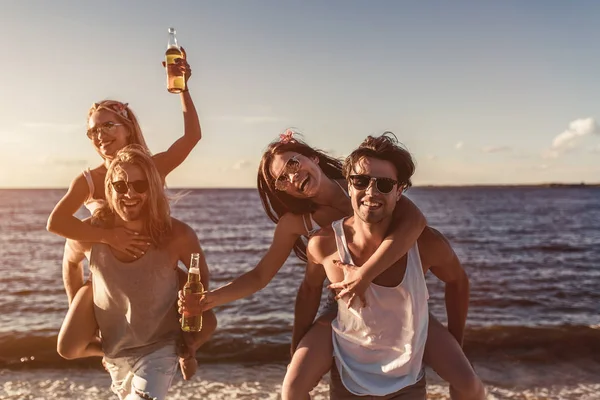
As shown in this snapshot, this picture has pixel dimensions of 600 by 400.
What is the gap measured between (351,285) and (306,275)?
0.59 metres

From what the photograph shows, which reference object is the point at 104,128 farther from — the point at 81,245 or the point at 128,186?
the point at 81,245

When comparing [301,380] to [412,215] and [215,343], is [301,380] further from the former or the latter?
[215,343]

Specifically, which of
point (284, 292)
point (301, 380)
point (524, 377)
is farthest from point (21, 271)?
point (301, 380)

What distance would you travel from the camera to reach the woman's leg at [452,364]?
3.97m

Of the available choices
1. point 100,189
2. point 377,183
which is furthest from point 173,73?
point 377,183

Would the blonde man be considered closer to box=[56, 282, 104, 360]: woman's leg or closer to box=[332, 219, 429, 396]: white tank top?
box=[56, 282, 104, 360]: woman's leg

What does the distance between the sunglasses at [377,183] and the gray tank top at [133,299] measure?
1.58 m

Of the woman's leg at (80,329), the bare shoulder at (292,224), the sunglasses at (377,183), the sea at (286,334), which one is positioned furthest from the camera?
the sea at (286,334)

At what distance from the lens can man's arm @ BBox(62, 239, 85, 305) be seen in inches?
176

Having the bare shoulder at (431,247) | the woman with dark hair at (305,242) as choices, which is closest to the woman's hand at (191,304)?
the woman with dark hair at (305,242)

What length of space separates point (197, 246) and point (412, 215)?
5.50ft

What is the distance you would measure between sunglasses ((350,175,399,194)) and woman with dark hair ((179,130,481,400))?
0.23 meters

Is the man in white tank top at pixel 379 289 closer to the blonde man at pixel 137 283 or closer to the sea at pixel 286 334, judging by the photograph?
the blonde man at pixel 137 283

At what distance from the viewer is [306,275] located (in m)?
4.34
